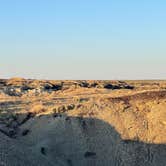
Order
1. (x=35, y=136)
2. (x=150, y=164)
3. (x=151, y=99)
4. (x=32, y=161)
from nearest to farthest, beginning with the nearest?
(x=32, y=161) → (x=150, y=164) → (x=35, y=136) → (x=151, y=99)

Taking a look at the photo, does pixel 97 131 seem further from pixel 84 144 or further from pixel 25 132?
pixel 25 132

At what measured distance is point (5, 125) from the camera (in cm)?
3859

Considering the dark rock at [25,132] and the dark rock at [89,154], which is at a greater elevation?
the dark rock at [25,132]

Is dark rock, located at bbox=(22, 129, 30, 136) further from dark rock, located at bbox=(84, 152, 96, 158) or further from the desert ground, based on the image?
dark rock, located at bbox=(84, 152, 96, 158)

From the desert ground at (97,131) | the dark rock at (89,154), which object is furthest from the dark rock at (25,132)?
the dark rock at (89,154)

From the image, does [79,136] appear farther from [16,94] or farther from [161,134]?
[16,94]

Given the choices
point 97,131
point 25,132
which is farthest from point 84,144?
point 25,132

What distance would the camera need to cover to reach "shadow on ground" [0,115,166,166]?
3372 cm

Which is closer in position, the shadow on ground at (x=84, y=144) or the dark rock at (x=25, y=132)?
the shadow on ground at (x=84, y=144)

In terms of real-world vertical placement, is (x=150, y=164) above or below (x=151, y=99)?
below

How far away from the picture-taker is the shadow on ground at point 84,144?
111 feet

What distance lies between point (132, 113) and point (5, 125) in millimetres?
8854

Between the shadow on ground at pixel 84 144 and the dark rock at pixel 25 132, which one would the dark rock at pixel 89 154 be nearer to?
the shadow on ground at pixel 84 144

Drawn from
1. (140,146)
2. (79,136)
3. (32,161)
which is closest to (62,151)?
(79,136)
